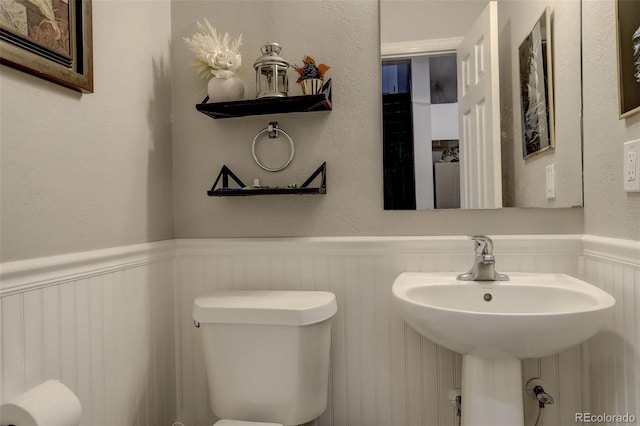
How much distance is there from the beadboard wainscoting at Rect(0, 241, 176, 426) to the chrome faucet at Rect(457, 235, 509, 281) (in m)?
1.03

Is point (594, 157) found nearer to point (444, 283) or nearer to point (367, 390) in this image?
point (444, 283)

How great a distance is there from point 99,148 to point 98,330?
0.51m

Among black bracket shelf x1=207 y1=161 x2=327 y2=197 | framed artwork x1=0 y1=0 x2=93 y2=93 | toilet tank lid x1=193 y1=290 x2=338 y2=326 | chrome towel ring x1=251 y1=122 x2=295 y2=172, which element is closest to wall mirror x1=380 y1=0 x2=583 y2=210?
black bracket shelf x1=207 y1=161 x2=327 y2=197

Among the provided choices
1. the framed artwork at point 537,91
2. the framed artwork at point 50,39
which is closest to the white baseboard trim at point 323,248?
the framed artwork at point 537,91

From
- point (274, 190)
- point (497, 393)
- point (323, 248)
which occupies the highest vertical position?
point (274, 190)

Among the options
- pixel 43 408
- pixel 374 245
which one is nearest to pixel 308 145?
pixel 374 245

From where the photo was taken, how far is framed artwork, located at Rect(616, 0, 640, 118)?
40.7 inches

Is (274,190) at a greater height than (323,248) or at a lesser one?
greater

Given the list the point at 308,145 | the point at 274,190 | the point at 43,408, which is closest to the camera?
the point at 43,408

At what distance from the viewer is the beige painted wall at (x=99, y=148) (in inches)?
36.0

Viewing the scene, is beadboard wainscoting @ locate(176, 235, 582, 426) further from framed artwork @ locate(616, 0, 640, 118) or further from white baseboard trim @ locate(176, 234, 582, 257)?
framed artwork @ locate(616, 0, 640, 118)

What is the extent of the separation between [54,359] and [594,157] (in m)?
1.63

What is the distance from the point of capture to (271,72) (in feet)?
4.61

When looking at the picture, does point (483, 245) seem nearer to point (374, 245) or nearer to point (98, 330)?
point (374, 245)
